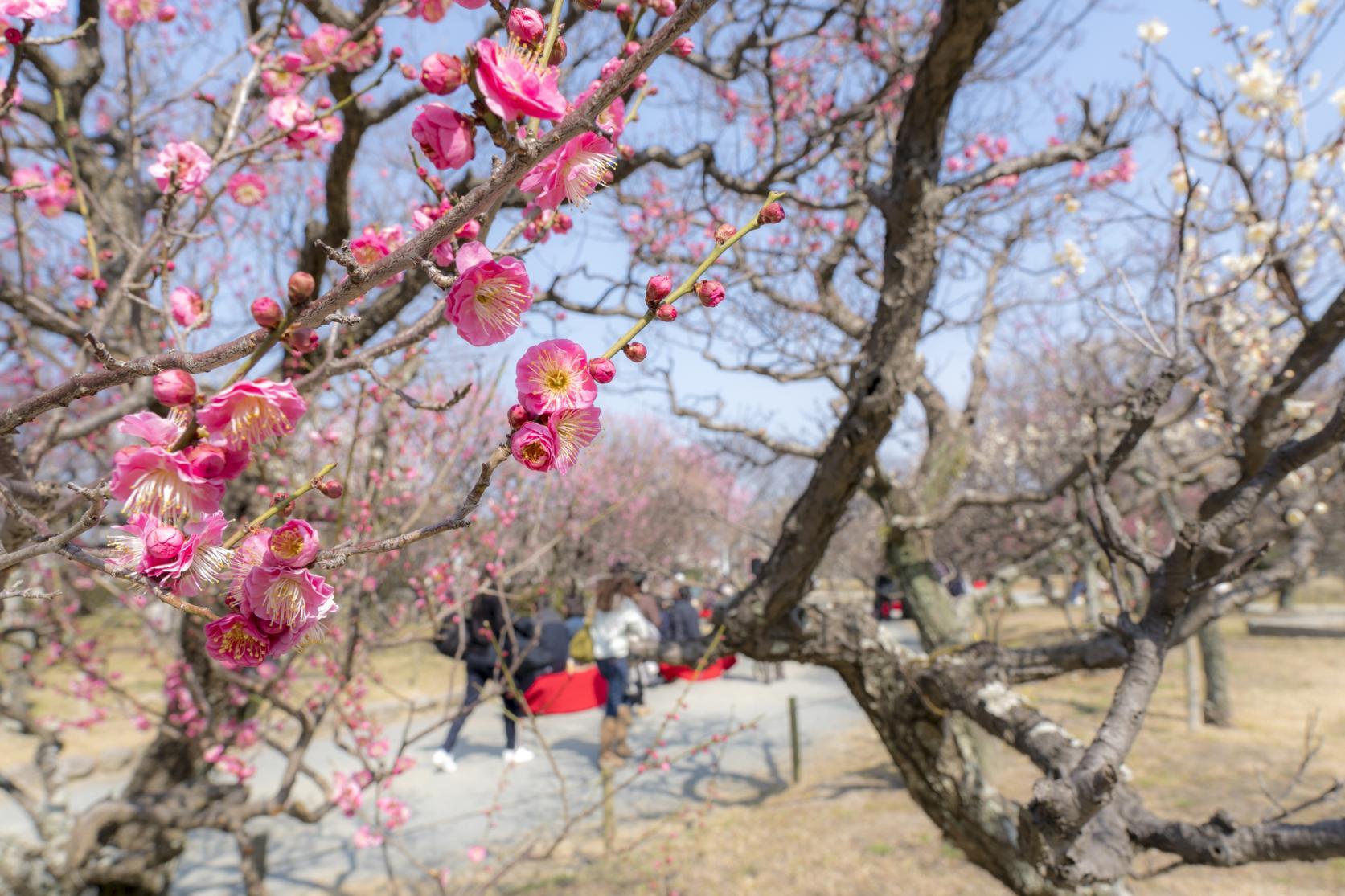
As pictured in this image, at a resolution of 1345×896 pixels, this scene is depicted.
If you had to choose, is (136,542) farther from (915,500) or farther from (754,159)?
(915,500)

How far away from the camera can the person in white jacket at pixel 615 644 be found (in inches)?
276

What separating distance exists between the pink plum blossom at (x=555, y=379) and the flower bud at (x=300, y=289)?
20 cm

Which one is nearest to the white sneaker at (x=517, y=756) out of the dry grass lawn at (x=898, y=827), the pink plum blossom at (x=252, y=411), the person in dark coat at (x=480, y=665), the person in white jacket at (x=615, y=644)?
the person in dark coat at (x=480, y=665)

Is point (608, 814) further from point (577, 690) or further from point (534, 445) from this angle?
point (534, 445)

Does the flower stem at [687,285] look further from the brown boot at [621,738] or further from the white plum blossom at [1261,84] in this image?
the brown boot at [621,738]

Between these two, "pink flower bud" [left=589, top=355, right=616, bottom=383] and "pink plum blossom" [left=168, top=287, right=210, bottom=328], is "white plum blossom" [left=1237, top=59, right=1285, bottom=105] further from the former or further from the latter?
"pink plum blossom" [left=168, top=287, right=210, bottom=328]

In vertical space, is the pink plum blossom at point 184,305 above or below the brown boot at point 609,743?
above

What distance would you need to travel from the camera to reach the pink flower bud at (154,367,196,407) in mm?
613

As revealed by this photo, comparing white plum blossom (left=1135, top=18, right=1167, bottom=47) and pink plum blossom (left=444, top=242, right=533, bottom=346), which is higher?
white plum blossom (left=1135, top=18, right=1167, bottom=47)

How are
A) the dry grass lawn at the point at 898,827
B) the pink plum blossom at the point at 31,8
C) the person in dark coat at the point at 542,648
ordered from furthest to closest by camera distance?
the person in dark coat at the point at 542,648 → the dry grass lawn at the point at 898,827 → the pink plum blossom at the point at 31,8

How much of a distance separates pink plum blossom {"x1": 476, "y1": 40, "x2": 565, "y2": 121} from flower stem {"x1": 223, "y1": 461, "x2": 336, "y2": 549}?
1.22ft

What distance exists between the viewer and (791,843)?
218 inches

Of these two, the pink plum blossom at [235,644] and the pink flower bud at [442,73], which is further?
the pink plum blossom at [235,644]

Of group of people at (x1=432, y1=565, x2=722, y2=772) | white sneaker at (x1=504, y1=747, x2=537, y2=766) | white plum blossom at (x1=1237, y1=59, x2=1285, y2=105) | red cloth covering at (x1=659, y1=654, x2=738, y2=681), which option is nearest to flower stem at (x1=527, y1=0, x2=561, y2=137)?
white plum blossom at (x1=1237, y1=59, x2=1285, y2=105)
